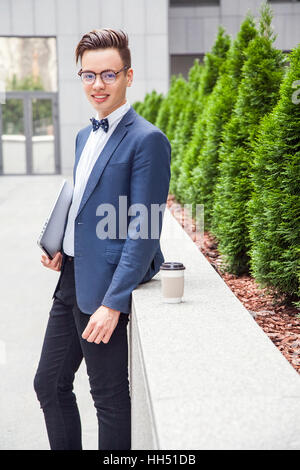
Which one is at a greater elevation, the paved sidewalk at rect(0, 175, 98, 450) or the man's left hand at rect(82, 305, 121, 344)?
the man's left hand at rect(82, 305, 121, 344)

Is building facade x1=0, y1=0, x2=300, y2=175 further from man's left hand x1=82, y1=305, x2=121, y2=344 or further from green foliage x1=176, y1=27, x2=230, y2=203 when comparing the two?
man's left hand x1=82, y1=305, x2=121, y2=344

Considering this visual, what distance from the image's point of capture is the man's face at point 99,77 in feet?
8.98

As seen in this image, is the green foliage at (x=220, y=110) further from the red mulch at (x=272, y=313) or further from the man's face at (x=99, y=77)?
the man's face at (x=99, y=77)

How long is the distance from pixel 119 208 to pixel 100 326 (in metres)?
0.56

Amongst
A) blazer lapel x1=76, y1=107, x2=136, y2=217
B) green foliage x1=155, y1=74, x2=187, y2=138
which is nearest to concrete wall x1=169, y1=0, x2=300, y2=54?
green foliage x1=155, y1=74, x2=187, y2=138

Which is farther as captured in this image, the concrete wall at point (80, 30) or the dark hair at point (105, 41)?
the concrete wall at point (80, 30)

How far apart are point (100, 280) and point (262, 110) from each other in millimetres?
3875

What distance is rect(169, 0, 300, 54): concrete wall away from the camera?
91.5ft

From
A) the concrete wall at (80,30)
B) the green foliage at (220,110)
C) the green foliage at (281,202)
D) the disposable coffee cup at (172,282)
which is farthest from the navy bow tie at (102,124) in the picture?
the concrete wall at (80,30)

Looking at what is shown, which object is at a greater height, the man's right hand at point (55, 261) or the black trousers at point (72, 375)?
the man's right hand at point (55, 261)

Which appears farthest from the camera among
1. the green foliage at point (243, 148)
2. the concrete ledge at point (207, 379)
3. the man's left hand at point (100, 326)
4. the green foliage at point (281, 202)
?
the green foliage at point (243, 148)

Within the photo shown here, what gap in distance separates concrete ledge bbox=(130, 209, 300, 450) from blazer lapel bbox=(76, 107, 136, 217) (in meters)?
0.63

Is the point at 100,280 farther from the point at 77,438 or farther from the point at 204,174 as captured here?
the point at 204,174

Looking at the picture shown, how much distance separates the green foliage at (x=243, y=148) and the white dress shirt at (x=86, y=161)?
2.83m
